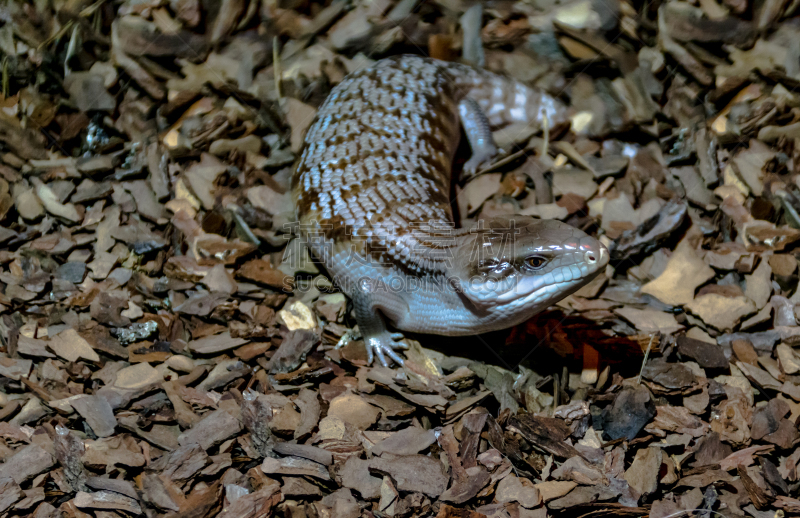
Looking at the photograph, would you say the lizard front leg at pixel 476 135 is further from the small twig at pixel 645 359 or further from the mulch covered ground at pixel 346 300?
the small twig at pixel 645 359

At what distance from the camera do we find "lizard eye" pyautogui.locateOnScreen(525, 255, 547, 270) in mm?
2121

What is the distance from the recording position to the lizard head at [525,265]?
6.79 feet

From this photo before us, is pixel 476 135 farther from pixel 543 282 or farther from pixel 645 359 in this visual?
pixel 645 359

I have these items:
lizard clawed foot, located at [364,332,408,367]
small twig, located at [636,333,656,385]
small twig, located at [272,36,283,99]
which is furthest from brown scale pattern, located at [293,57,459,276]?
small twig, located at [636,333,656,385]

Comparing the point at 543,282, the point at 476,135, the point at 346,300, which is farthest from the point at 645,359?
the point at 476,135

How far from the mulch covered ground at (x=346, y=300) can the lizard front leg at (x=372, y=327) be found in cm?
9

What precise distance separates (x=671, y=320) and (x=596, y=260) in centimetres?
91

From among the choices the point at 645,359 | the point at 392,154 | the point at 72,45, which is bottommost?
the point at 645,359

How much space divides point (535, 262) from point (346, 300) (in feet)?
3.72

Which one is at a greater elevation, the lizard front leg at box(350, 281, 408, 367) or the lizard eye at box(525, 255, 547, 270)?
the lizard eye at box(525, 255, 547, 270)

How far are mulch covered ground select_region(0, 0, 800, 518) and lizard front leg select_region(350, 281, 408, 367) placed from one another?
9 cm

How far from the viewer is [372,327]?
8.80 ft

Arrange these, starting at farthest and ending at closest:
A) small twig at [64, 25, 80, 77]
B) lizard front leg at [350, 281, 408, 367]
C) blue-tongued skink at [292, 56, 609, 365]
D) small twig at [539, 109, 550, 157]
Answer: small twig at [539, 109, 550, 157]
small twig at [64, 25, 80, 77]
lizard front leg at [350, 281, 408, 367]
blue-tongued skink at [292, 56, 609, 365]

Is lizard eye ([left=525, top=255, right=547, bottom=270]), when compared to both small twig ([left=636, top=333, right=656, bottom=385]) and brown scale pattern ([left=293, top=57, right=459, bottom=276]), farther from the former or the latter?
small twig ([left=636, top=333, right=656, bottom=385])
